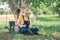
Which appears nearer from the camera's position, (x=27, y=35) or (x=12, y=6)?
(x=27, y=35)

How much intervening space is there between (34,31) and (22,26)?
982 mm

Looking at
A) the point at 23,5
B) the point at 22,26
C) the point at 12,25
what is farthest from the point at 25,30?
the point at 23,5

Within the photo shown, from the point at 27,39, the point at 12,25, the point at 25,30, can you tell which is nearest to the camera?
the point at 27,39

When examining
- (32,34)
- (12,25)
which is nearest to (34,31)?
(32,34)

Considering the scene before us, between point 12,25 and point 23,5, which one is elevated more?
point 23,5

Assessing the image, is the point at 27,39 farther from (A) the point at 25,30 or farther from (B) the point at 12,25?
(B) the point at 12,25

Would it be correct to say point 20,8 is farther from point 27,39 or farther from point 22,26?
point 27,39

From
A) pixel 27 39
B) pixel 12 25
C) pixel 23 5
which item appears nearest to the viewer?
pixel 27 39

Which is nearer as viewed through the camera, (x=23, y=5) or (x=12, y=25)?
(x=12, y=25)

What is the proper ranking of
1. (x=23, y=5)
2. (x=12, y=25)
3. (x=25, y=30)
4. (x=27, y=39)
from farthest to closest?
(x=23, y=5)
(x=12, y=25)
(x=25, y=30)
(x=27, y=39)

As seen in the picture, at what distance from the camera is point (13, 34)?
13.9m

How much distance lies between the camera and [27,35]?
13398mm

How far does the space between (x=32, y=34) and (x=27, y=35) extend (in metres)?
0.32

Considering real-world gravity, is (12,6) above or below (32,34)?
above
